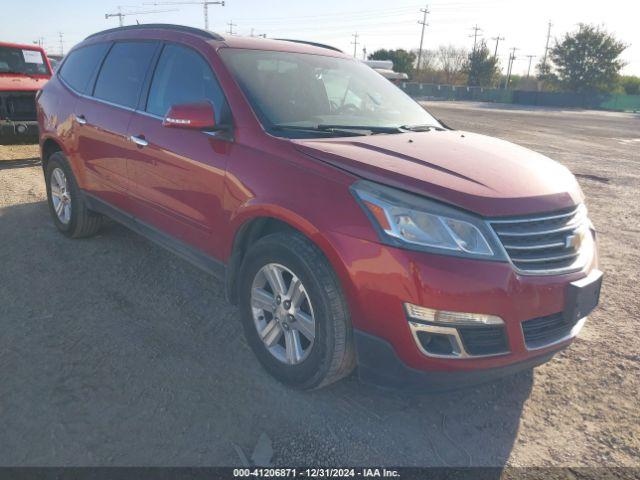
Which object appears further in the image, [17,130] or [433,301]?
[17,130]

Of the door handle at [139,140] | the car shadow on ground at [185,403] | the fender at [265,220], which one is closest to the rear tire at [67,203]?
the car shadow on ground at [185,403]

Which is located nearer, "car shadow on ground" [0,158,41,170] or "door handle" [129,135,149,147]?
"door handle" [129,135,149,147]

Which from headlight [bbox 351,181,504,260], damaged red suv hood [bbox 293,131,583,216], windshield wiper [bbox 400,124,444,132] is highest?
windshield wiper [bbox 400,124,444,132]

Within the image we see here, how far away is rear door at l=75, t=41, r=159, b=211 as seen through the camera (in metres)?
3.86

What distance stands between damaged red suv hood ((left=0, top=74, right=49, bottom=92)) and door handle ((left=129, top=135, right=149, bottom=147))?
6.44 metres

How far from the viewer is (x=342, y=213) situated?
2.37m

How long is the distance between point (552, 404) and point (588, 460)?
1.36 feet

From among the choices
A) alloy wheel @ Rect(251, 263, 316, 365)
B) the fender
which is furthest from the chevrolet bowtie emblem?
alloy wheel @ Rect(251, 263, 316, 365)

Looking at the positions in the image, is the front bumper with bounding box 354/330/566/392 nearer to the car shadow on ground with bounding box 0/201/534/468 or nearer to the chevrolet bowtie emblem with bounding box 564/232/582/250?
the car shadow on ground with bounding box 0/201/534/468

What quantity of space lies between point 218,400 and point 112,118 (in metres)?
2.47

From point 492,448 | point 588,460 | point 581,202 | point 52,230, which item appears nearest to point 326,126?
point 581,202

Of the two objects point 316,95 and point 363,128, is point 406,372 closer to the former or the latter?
point 363,128

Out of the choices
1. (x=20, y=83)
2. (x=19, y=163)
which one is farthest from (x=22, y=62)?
(x=19, y=163)

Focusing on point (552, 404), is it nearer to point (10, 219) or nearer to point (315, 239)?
point (315, 239)
